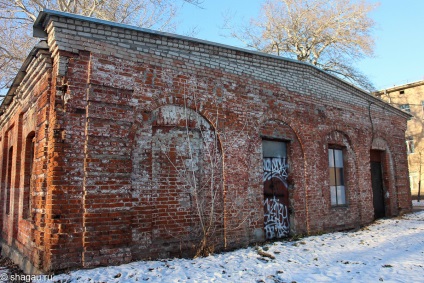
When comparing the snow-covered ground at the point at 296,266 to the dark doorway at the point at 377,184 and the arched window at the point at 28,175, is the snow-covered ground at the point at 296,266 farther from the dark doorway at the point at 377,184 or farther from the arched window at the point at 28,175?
the dark doorway at the point at 377,184

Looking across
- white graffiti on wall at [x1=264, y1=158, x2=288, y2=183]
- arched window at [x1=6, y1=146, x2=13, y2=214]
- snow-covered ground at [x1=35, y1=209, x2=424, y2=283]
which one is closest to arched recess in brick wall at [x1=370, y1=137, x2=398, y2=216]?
snow-covered ground at [x1=35, y1=209, x2=424, y2=283]

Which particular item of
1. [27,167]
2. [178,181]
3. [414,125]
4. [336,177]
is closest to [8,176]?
[27,167]

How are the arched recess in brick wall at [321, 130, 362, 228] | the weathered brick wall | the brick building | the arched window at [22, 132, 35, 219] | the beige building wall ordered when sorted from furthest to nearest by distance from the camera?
1. the beige building wall
2. the arched recess in brick wall at [321, 130, 362, 228]
3. the arched window at [22, 132, 35, 219]
4. the weathered brick wall
5. the brick building

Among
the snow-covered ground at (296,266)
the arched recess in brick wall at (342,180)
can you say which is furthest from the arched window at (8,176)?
the arched recess in brick wall at (342,180)

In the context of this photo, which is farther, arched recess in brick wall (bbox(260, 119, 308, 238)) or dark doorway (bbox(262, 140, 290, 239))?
arched recess in brick wall (bbox(260, 119, 308, 238))

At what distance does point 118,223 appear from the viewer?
529 centimetres

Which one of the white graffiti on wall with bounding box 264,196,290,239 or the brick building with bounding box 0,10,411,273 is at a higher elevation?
the brick building with bounding box 0,10,411,273

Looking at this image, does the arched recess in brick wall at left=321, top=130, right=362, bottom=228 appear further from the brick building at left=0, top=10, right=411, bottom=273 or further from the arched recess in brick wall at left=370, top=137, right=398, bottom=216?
the arched recess in brick wall at left=370, top=137, right=398, bottom=216

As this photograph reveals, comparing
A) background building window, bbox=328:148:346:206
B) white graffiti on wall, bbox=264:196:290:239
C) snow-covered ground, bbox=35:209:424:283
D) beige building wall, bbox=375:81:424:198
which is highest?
beige building wall, bbox=375:81:424:198

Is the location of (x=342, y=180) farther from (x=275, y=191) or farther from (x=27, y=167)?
(x=27, y=167)

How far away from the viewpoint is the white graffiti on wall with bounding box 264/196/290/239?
7.55 m

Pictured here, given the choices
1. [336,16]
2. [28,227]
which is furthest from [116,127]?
[336,16]

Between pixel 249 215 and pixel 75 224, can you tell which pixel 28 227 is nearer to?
pixel 75 224

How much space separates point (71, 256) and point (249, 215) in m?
3.61
